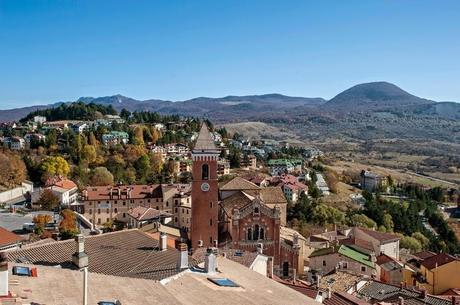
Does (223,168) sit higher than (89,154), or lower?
lower

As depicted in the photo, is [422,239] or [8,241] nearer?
[8,241]

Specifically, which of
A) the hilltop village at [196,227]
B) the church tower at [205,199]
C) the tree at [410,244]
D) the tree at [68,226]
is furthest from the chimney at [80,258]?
the tree at [410,244]

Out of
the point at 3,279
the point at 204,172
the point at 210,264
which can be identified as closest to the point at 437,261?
the point at 204,172

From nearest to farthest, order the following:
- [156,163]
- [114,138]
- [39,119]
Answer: [156,163], [114,138], [39,119]

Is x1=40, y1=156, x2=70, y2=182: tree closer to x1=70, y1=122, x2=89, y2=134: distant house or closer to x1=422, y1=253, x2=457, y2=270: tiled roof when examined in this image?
x1=70, y1=122, x2=89, y2=134: distant house

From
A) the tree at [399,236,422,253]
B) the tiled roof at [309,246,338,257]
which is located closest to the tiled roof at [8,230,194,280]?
the tiled roof at [309,246,338,257]

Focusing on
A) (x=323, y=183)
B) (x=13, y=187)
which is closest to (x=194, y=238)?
(x=13, y=187)

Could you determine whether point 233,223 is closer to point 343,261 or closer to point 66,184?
point 343,261
